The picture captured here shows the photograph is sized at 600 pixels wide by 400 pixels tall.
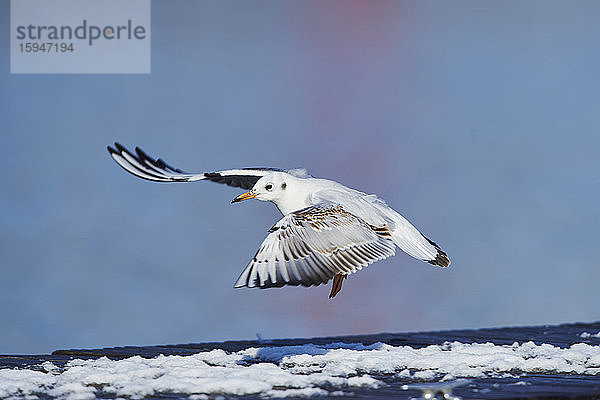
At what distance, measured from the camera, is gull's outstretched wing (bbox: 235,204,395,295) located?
4656 millimetres

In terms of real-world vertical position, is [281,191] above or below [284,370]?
above

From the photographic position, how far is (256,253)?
4.77 metres

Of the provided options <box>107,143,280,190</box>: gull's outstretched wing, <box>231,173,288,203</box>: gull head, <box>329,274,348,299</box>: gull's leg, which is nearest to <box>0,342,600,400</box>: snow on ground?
<box>329,274,348,299</box>: gull's leg

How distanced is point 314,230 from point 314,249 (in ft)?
0.48

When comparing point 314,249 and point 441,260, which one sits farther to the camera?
point 441,260

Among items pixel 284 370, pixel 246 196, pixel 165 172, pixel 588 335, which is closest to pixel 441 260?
pixel 246 196

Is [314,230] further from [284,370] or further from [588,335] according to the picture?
[588,335]

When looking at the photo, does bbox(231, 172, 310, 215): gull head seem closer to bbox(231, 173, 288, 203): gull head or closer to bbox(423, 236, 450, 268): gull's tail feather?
bbox(231, 173, 288, 203): gull head

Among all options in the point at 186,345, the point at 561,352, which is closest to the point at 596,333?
the point at 561,352

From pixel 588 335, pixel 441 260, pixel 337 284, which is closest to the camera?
pixel 337 284

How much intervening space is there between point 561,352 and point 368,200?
5.14 ft

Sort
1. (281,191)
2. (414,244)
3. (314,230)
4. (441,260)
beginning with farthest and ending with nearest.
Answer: (281,191) < (441,260) < (414,244) < (314,230)

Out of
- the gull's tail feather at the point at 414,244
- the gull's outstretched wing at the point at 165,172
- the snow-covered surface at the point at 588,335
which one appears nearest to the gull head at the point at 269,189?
the gull's outstretched wing at the point at 165,172

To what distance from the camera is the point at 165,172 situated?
6.86 meters
